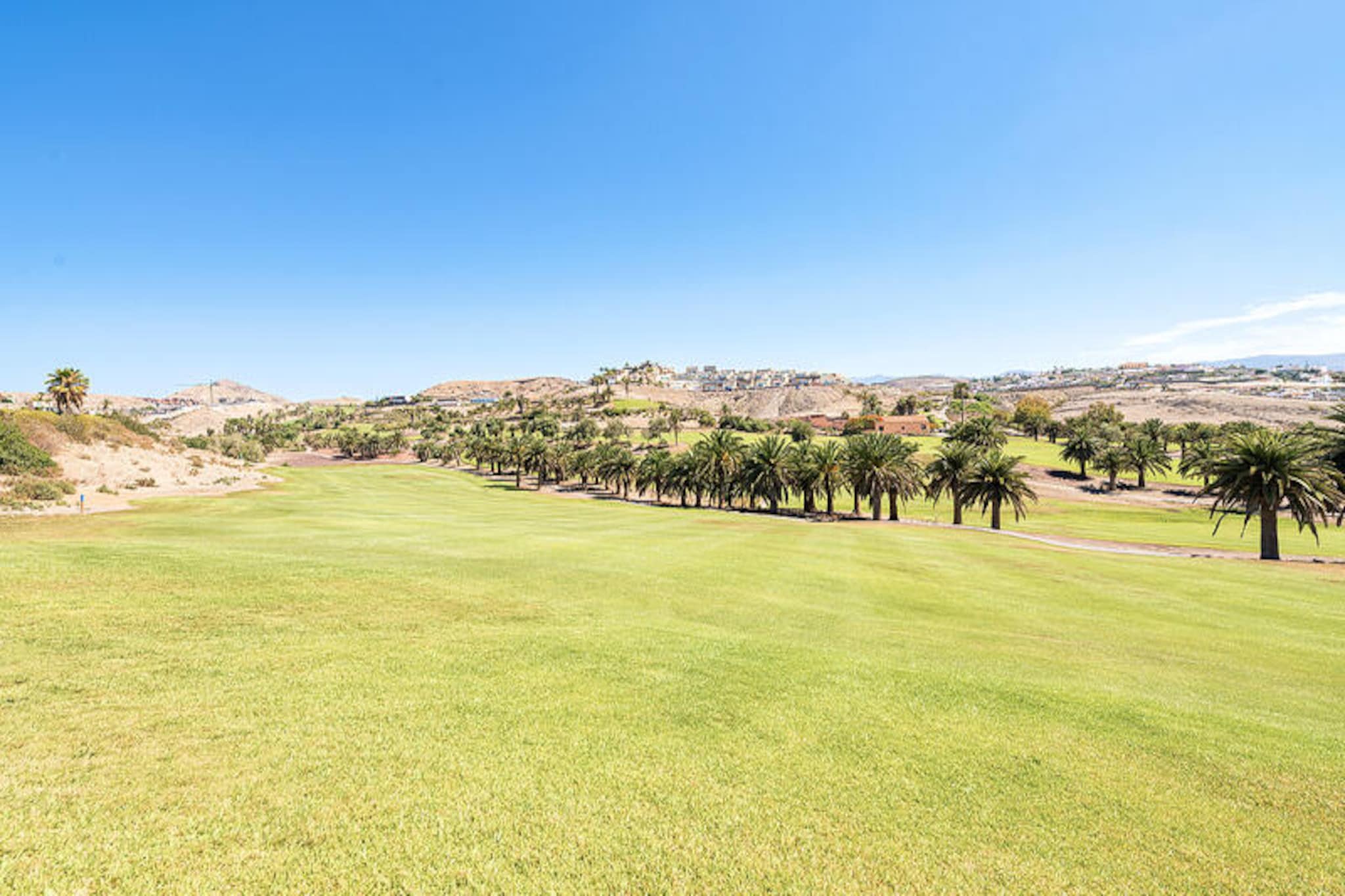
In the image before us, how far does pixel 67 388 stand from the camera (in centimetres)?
8412

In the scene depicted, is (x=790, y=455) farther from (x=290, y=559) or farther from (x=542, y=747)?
(x=542, y=747)

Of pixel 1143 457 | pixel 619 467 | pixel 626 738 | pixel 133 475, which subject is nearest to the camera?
pixel 626 738

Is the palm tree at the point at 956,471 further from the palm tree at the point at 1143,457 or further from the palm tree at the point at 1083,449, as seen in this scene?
the palm tree at the point at 1083,449

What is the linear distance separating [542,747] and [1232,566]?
3615cm

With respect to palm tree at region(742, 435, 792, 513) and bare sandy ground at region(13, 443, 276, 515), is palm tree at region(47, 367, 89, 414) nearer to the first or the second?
bare sandy ground at region(13, 443, 276, 515)

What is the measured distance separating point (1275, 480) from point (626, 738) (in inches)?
1746

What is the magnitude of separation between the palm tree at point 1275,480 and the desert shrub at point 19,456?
84172 millimetres

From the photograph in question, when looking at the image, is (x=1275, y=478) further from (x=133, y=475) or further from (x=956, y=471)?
(x=133, y=475)

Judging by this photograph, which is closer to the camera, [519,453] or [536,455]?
[519,453]

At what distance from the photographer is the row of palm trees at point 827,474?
51.2 m

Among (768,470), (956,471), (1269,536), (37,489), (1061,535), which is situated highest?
(956,471)

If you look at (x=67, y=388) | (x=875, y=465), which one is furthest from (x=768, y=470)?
(x=67, y=388)

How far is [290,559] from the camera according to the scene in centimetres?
1791

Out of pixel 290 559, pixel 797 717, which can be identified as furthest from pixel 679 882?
pixel 290 559
